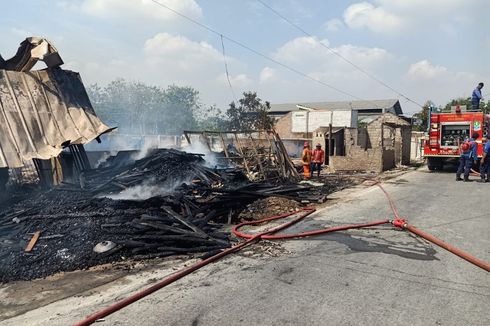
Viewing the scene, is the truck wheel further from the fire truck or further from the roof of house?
the roof of house

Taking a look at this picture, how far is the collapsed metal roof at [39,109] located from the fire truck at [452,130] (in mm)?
14969

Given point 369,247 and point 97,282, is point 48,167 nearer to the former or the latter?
point 97,282

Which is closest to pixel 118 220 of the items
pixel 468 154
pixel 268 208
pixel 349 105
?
pixel 268 208

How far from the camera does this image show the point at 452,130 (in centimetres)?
1772

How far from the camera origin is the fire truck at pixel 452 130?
Result: 16922mm

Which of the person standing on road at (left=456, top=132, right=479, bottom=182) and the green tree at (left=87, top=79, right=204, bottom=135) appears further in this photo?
the green tree at (left=87, top=79, right=204, bottom=135)

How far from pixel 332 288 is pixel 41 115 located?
9199 mm

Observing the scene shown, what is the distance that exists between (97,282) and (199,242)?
175 cm

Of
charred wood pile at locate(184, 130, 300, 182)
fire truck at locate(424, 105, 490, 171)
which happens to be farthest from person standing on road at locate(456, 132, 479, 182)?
charred wood pile at locate(184, 130, 300, 182)

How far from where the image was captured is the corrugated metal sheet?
9.29m

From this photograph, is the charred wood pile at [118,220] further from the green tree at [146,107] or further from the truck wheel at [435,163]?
the green tree at [146,107]

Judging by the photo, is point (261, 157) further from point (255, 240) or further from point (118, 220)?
point (255, 240)

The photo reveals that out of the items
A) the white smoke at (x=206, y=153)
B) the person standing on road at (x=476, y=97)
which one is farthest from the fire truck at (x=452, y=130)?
the white smoke at (x=206, y=153)

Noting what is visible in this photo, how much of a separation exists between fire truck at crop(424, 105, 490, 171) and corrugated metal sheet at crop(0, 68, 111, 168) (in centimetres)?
1500
